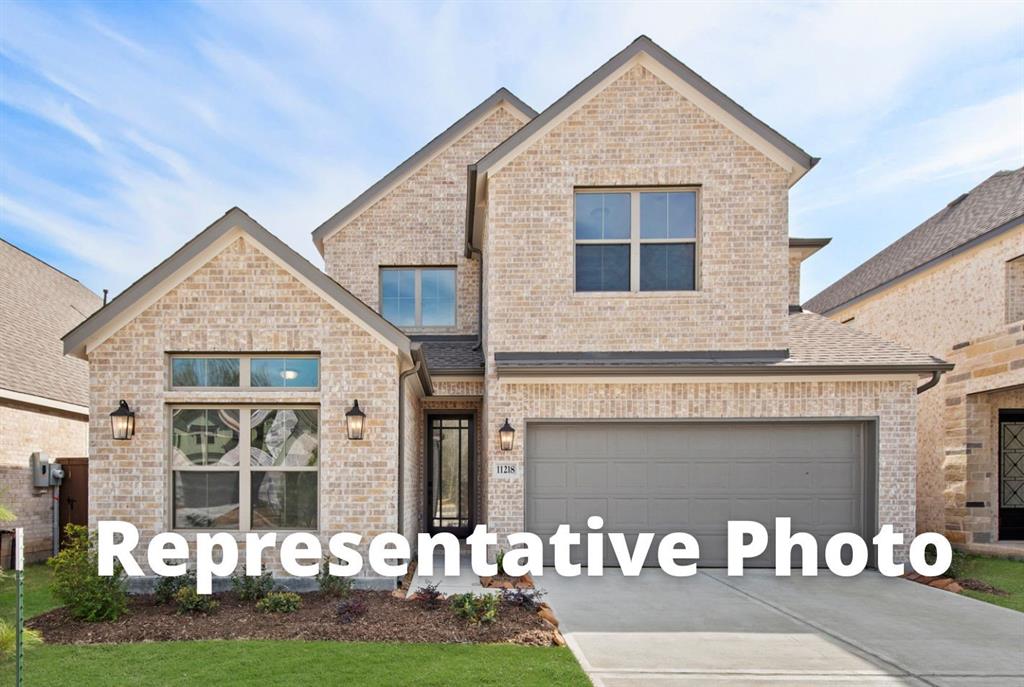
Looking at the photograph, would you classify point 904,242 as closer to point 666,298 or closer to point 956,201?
point 956,201

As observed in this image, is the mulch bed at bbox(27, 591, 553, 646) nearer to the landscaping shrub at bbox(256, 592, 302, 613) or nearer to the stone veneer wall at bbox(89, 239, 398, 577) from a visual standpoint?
the landscaping shrub at bbox(256, 592, 302, 613)

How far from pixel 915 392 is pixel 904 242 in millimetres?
10321

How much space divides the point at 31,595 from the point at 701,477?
31.2 feet

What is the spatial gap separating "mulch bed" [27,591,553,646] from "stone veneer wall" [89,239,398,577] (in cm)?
125

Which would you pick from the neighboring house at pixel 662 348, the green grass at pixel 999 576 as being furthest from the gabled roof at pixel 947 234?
the green grass at pixel 999 576

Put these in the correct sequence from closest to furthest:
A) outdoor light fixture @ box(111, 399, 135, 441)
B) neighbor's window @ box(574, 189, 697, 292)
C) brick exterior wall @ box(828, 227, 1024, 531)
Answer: outdoor light fixture @ box(111, 399, 135, 441)
neighbor's window @ box(574, 189, 697, 292)
brick exterior wall @ box(828, 227, 1024, 531)

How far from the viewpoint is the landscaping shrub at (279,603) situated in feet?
23.0

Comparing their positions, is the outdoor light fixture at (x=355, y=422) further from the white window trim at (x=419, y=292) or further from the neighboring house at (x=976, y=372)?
the neighboring house at (x=976, y=372)

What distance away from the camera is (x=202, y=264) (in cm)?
818

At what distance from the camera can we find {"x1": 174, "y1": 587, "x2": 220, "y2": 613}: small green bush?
699 cm

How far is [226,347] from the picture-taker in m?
8.19

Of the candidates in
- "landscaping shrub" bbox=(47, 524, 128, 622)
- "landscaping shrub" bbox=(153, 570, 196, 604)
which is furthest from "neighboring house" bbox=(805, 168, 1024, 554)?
"landscaping shrub" bbox=(47, 524, 128, 622)

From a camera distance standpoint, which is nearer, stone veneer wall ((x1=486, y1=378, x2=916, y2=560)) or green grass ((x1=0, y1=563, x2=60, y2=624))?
green grass ((x1=0, y1=563, x2=60, y2=624))

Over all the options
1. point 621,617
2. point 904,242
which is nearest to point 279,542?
point 621,617
